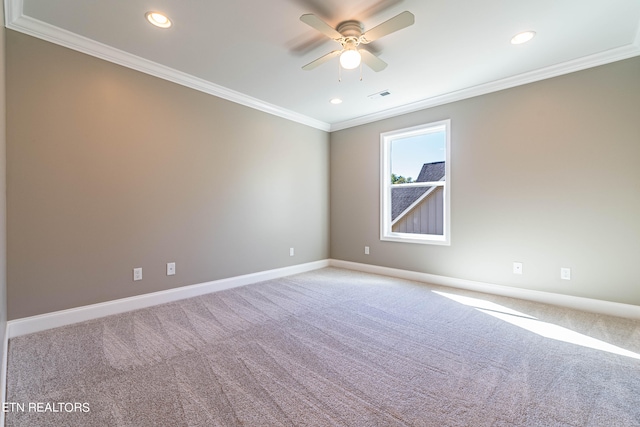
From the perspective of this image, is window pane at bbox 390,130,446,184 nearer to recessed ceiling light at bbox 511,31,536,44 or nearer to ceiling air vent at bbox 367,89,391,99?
ceiling air vent at bbox 367,89,391,99

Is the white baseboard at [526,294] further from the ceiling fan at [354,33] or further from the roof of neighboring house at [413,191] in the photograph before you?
the ceiling fan at [354,33]

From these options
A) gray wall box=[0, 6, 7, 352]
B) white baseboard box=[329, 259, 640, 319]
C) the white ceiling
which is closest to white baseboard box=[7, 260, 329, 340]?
gray wall box=[0, 6, 7, 352]

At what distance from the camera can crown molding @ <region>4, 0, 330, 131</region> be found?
2.20m

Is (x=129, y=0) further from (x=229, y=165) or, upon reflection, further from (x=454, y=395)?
(x=454, y=395)

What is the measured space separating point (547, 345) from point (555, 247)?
55.6 inches

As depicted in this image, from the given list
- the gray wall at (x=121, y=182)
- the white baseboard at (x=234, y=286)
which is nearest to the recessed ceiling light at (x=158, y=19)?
the gray wall at (x=121, y=182)

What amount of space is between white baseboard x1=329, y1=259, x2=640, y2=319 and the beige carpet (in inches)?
6.6

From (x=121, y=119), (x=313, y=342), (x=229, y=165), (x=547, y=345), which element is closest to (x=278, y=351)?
(x=313, y=342)

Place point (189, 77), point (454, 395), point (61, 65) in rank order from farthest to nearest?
1. point (189, 77)
2. point (61, 65)
3. point (454, 395)

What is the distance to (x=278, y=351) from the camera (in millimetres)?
2053

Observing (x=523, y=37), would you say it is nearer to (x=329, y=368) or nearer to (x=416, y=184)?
(x=416, y=184)

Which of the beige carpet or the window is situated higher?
the window

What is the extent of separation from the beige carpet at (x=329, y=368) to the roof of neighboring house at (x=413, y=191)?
1907mm

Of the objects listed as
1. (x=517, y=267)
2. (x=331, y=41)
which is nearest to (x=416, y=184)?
(x=517, y=267)
